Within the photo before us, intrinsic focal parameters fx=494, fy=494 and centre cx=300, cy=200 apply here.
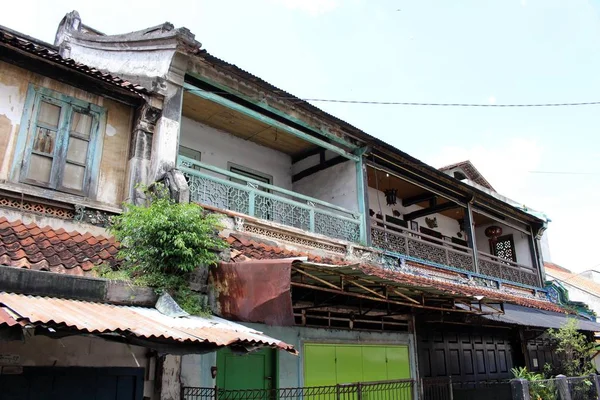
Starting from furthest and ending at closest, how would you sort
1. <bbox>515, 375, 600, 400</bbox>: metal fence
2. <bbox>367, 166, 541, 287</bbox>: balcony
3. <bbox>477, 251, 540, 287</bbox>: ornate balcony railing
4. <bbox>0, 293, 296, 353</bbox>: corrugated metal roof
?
<bbox>477, 251, 540, 287</bbox>: ornate balcony railing, <bbox>367, 166, 541, 287</bbox>: balcony, <bbox>515, 375, 600, 400</bbox>: metal fence, <bbox>0, 293, 296, 353</bbox>: corrugated metal roof

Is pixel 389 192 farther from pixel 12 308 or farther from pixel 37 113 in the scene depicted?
pixel 12 308

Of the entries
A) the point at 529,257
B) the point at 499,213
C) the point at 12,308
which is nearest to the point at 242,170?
the point at 12,308

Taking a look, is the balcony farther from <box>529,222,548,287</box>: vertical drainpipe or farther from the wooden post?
the wooden post

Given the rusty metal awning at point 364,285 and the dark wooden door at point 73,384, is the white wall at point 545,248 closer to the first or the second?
the rusty metal awning at point 364,285

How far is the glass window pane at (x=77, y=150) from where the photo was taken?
7.41 m

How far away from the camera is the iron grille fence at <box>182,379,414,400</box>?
6832mm

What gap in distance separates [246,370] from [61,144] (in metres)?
4.50

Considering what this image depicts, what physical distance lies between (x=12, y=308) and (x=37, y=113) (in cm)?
374

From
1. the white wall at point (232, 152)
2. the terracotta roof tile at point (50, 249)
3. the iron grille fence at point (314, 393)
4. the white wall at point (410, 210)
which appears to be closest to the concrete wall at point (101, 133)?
the terracotta roof tile at point (50, 249)

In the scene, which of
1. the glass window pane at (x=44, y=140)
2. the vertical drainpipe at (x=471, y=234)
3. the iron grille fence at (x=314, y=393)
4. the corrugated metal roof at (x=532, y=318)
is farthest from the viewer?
the vertical drainpipe at (x=471, y=234)

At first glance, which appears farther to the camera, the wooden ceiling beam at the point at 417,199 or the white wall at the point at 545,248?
the white wall at the point at 545,248

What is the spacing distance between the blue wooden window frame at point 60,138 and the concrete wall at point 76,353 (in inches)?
90.0

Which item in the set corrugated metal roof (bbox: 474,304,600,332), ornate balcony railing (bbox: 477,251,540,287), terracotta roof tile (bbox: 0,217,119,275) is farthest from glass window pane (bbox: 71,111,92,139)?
ornate balcony railing (bbox: 477,251,540,287)

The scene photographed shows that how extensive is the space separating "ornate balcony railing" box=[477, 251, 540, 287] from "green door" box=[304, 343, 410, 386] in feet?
16.8
